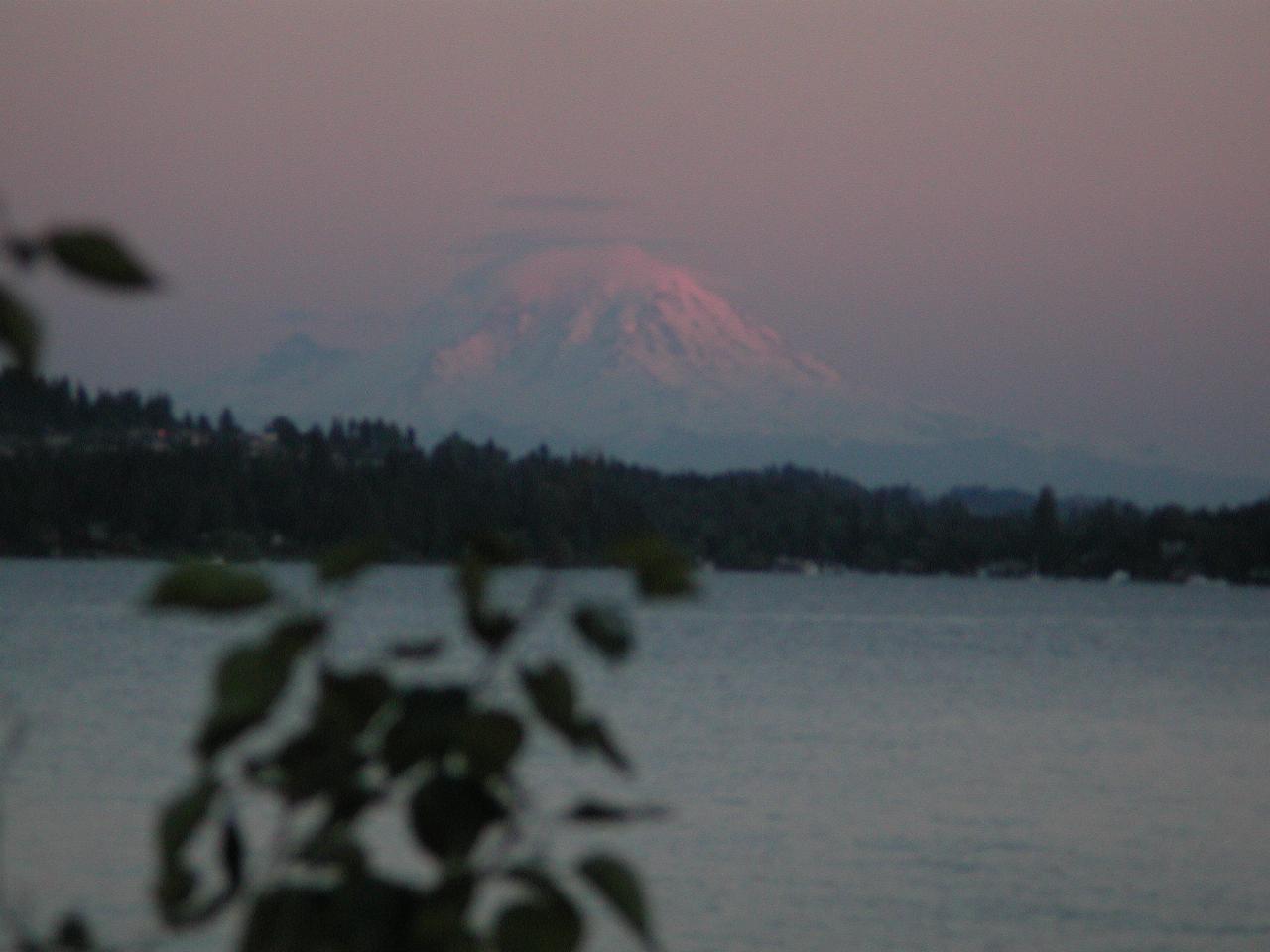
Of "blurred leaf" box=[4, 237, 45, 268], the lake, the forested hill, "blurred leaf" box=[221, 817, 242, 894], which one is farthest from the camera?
the forested hill

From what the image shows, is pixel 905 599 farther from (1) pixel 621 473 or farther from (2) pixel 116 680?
(2) pixel 116 680

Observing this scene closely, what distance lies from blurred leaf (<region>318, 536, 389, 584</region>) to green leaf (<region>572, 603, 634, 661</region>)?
0.17 metres

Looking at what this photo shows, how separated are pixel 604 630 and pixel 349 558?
21 centimetres

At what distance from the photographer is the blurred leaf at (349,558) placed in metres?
1.73

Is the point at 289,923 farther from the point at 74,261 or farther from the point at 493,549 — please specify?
the point at 74,261

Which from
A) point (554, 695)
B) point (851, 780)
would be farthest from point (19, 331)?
point (851, 780)

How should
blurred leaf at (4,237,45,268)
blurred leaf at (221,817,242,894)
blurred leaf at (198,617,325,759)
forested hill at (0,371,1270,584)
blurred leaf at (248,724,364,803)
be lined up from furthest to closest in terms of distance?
1. forested hill at (0,371,1270,584)
2. blurred leaf at (221,817,242,894)
3. blurred leaf at (248,724,364,803)
4. blurred leaf at (198,617,325,759)
5. blurred leaf at (4,237,45,268)

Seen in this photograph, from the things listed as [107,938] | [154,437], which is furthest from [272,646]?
[154,437]

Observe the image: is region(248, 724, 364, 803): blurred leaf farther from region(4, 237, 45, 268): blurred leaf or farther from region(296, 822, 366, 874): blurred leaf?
region(4, 237, 45, 268): blurred leaf

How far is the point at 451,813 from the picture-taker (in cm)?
183

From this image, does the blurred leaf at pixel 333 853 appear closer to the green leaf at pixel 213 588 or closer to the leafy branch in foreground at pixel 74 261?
the green leaf at pixel 213 588

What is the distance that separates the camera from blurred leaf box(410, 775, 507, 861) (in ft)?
5.99

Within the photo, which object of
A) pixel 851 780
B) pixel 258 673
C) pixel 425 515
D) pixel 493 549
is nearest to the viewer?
pixel 258 673

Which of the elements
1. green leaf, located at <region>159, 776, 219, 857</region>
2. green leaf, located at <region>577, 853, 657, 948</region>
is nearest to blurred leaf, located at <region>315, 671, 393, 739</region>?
green leaf, located at <region>159, 776, 219, 857</region>
